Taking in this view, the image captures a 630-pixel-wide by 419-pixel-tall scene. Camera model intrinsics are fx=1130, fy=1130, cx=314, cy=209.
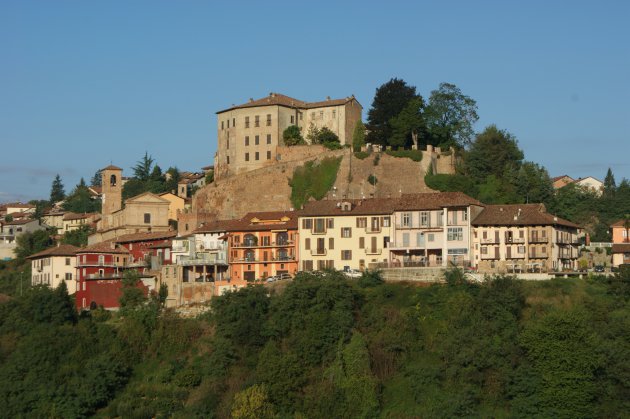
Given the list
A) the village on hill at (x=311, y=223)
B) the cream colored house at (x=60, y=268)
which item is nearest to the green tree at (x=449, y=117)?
the village on hill at (x=311, y=223)

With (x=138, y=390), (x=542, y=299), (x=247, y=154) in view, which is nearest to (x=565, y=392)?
(x=542, y=299)

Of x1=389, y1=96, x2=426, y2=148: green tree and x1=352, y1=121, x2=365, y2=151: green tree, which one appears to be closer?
x1=389, y1=96, x2=426, y2=148: green tree

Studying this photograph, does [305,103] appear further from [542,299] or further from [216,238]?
[542,299]

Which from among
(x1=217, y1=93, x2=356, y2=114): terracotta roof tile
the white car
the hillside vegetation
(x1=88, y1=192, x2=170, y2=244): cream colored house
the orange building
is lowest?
the hillside vegetation

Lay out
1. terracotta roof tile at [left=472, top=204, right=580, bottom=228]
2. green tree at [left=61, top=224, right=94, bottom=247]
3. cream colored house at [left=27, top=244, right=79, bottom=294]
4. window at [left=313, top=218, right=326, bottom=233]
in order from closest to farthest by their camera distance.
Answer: terracotta roof tile at [left=472, top=204, right=580, bottom=228], window at [left=313, top=218, right=326, bottom=233], cream colored house at [left=27, top=244, right=79, bottom=294], green tree at [left=61, top=224, right=94, bottom=247]

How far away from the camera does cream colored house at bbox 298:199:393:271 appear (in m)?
72.4

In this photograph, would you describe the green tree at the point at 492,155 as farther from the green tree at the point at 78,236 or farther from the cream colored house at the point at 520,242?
the green tree at the point at 78,236

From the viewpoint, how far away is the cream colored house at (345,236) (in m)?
72.4

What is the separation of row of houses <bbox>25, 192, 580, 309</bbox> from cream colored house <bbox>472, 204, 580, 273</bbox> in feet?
0.20

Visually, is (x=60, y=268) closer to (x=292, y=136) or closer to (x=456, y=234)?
(x=292, y=136)

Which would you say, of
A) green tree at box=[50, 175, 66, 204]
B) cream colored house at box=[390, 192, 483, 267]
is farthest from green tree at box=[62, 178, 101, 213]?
cream colored house at box=[390, 192, 483, 267]

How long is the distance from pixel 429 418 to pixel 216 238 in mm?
28007

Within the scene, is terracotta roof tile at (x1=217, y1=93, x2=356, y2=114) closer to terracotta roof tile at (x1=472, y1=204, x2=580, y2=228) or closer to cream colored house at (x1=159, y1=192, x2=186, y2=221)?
cream colored house at (x1=159, y1=192, x2=186, y2=221)

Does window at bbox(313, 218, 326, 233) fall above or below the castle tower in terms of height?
below
